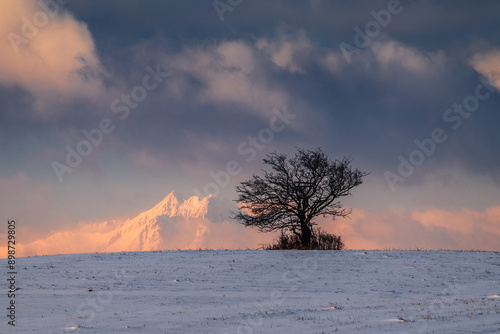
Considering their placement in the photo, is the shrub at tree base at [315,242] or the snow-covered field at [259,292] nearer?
the snow-covered field at [259,292]

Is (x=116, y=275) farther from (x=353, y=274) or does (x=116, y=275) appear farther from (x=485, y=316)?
(x=485, y=316)

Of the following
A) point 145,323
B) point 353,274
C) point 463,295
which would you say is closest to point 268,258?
point 353,274

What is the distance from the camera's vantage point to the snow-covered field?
16219 millimetres

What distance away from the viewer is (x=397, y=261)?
31422mm

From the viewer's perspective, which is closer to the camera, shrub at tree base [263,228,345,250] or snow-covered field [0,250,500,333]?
snow-covered field [0,250,500,333]

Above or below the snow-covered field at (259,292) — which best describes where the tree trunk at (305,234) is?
above

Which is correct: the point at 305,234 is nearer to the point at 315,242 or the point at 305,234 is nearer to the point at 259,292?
the point at 315,242

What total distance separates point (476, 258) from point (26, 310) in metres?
27.4

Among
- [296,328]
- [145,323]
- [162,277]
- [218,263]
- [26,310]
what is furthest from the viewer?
[218,263]

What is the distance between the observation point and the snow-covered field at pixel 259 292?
16.2 meters

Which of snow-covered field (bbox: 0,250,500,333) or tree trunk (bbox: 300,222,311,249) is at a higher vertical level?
tree trunk (bbox: 300,222,311,249)

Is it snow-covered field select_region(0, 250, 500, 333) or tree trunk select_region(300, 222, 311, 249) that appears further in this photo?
tree trunk select_region(300, 222, 311, 249)

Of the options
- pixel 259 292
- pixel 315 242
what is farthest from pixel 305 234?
pixel 259 292

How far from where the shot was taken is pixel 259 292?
23.2m
